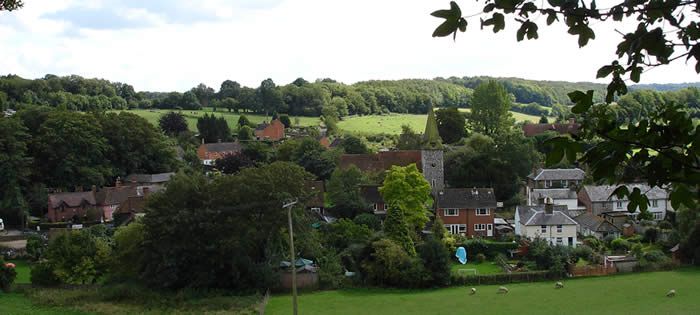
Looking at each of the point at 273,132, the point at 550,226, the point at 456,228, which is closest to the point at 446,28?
the point at 550,226

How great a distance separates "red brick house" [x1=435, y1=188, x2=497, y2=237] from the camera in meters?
40.5

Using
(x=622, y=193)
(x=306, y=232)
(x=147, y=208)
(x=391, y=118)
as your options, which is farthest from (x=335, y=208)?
(x=391, y=118)

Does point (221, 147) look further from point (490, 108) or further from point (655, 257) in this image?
point (655, 257)

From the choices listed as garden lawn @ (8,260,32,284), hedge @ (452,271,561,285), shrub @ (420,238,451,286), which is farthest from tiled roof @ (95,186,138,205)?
hedge @ (452,271,561,285)

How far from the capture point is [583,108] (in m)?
3.54

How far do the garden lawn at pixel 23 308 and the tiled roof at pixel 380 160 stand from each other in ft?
89.6

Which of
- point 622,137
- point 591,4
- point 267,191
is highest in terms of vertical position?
point 591,4

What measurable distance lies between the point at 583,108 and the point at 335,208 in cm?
3999

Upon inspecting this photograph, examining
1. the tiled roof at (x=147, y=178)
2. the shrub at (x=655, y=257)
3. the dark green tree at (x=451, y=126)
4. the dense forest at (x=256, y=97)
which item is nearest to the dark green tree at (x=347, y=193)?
the shrub at (x=655, y=257)

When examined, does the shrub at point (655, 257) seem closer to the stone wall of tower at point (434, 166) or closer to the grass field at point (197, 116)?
the stone wall of tower at point (434, 166)

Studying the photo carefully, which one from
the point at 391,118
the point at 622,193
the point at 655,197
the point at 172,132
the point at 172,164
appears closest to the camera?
the point at 622,193

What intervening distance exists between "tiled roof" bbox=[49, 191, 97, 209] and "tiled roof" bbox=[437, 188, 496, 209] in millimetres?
25855

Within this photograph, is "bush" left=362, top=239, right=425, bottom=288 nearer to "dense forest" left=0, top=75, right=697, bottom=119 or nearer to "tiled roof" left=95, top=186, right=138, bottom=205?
"tiled roof" left=95, top=186, right=138, bottom=205

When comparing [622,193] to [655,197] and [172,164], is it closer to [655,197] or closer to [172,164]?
[655,197]
